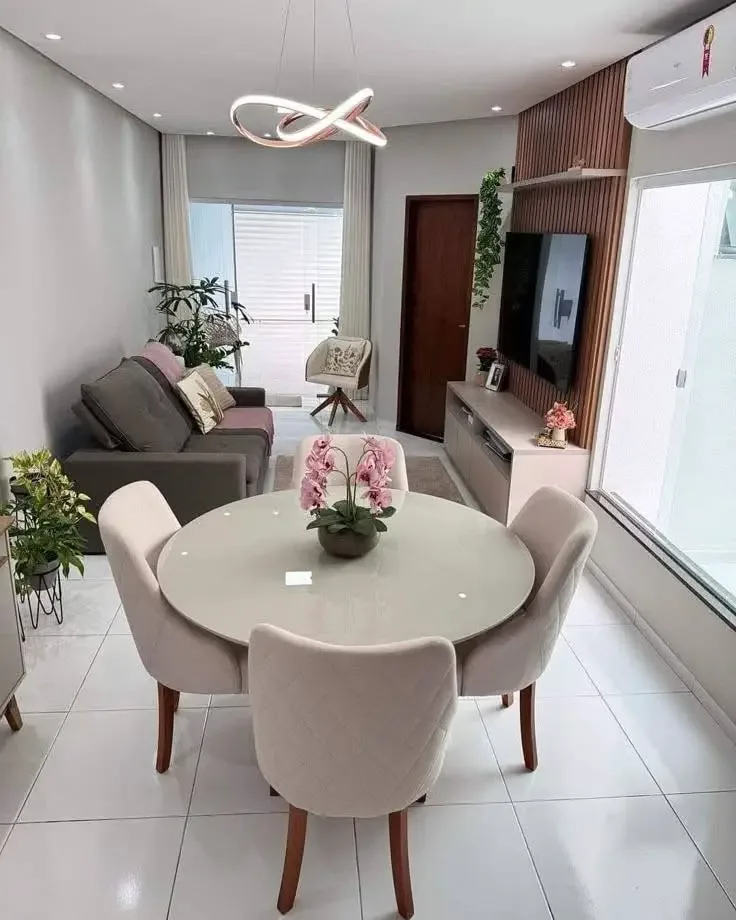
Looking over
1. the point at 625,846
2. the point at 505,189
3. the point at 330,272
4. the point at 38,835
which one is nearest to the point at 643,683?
the point at 625,846

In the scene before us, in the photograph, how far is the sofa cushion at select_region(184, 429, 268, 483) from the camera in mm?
4225

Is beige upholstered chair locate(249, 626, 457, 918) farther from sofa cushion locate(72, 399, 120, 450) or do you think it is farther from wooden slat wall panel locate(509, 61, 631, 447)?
wooden slat wall panel locate(509, 61, 631, 447)

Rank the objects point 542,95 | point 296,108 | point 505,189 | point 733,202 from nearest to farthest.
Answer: point 296,108
point 733,202
point 542,95
point 505,189

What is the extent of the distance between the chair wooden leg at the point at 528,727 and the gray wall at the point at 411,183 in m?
3.85

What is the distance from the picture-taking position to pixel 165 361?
500 cm

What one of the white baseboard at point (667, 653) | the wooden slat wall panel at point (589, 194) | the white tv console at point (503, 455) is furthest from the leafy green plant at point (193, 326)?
the white baseboard at point (667, 653)

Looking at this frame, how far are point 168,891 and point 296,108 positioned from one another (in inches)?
93.8

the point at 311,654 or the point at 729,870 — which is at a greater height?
the point at 311,654

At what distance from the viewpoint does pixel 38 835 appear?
6.86 feet

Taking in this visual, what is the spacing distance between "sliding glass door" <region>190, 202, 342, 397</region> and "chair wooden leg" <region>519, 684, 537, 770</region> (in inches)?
230

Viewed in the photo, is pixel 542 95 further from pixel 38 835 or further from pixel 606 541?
pixel 38 835

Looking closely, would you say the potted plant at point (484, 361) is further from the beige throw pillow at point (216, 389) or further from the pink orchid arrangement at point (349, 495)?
the pink orchid arrangement at point (349, 495)

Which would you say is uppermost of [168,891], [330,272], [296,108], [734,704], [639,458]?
[296,108]

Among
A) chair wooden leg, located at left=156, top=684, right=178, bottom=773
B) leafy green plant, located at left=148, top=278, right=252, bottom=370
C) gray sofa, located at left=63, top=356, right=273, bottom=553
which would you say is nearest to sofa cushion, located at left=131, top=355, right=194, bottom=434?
gray sofa, located at left=63, top=356, right=273, bottom=553
